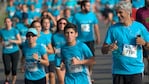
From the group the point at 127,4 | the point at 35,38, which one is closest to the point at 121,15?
the point at 127,4

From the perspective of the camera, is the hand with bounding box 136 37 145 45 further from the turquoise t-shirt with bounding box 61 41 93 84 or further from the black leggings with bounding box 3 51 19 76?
the black leggings with bounding box 3 51 19 76

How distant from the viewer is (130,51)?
6926 mm

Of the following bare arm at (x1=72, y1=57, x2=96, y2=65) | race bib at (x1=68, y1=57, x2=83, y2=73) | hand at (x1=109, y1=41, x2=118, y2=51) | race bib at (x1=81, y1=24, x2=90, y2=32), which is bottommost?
race bib at (x1=68, y1=57, x2=83, y2=73)

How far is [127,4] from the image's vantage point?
Result: 6840mm

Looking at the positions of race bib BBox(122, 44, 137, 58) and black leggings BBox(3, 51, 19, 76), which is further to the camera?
black leggings BBox(3, 51, 19, 76)

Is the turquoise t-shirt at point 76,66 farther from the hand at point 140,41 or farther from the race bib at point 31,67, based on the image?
the race bib at point 31,67

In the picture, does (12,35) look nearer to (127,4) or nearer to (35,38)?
(35,38)

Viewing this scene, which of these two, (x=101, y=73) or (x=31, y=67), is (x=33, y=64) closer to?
(x=31, y=67)

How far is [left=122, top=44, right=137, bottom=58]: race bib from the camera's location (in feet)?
22.8

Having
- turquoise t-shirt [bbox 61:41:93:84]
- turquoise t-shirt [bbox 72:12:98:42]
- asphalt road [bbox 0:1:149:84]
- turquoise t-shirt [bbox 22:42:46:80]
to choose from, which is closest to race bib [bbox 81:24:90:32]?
turquoise t-shirt [bbox 72:12:98:42]

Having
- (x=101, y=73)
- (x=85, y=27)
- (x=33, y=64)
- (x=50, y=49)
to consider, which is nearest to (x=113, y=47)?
(x=33, y=64)

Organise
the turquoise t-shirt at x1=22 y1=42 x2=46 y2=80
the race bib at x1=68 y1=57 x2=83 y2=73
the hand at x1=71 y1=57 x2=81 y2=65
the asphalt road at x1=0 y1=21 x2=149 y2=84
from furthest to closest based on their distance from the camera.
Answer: the asphalt road at x1=0 y1=21 x2=149 y2=84 < the turquoise t-shirt at x1=22 y1=42 x2=46 y2=80 < the race bib at x1=68 y1=57 x2=83 y2=73 < the hand at x1=71 y1=57 x2=81 y2=65

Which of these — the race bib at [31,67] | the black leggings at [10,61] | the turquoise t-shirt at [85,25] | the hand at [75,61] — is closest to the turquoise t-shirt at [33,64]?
the race bib at [31,67]

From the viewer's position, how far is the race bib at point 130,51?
22.8ft
